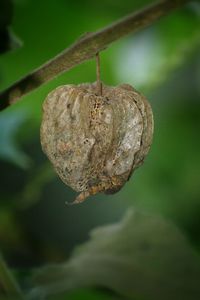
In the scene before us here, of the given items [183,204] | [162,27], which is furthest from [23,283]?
[162,27]

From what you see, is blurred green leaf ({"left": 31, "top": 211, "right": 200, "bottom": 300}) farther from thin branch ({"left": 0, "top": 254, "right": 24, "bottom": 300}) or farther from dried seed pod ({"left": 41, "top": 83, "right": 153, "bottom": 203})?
dried seed pod ({"left": 41, "top": 83, "right": 153, "bottom": 203})

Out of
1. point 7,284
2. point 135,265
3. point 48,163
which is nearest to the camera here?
point 7,284

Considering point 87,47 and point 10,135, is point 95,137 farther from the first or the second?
point 10,135

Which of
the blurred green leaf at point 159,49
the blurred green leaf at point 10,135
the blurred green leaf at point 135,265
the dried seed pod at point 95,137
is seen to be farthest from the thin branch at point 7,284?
the blurred green leaf at point 159,49

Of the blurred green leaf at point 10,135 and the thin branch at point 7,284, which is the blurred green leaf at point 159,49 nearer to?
the blurred green leaf at point 10,135

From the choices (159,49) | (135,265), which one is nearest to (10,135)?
(135,265)

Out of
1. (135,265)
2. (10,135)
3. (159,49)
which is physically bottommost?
(135,265)
